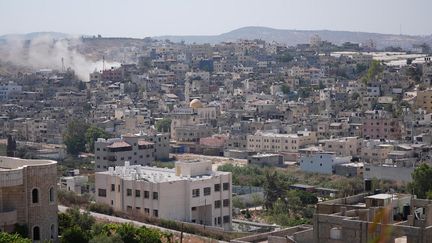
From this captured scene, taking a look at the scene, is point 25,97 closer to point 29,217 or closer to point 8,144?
point 8,144

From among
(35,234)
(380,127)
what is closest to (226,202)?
(35,234)

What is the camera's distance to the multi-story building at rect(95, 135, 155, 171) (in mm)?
31453

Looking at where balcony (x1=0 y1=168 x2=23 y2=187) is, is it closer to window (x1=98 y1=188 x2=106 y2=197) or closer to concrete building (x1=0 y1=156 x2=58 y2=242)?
concrete building (x1=0 y1=156 x2=58 y2=242)

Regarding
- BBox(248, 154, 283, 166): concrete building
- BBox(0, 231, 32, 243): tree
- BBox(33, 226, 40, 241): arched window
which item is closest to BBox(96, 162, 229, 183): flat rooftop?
BBox(33, 226, 40, 241): arched window

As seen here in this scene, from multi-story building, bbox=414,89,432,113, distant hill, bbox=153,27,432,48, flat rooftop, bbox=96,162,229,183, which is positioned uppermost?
distant hill, bbox=153,27,432,48

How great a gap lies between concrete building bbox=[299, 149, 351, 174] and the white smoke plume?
49.1 meters

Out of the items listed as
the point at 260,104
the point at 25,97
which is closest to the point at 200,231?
the point at 260,104

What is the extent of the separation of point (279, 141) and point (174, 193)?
15936 millimetres

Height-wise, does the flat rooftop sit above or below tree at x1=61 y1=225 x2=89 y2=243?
below

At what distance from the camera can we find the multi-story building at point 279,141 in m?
36.3

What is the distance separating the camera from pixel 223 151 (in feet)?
125

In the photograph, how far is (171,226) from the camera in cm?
1956

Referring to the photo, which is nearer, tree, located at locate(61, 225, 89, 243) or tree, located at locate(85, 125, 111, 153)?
tree, located at locate(61, 225, 89, 243)

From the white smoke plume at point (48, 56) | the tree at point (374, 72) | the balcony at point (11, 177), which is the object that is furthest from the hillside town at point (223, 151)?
the white smoke plume at point (48, 56)
